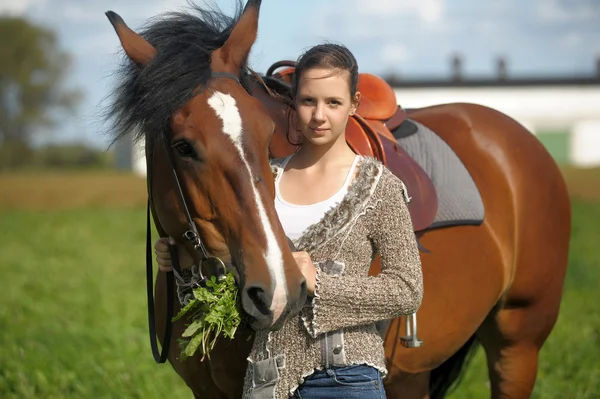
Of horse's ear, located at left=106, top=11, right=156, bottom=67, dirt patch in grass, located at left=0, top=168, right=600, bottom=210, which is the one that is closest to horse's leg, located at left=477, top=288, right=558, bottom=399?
horse's ear, located at left=106, top=11, right=156, bottom=67

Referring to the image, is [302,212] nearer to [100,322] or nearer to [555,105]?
[100,322]

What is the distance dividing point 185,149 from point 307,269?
50cm

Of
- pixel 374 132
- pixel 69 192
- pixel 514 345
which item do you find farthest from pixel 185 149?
pixel 69 192

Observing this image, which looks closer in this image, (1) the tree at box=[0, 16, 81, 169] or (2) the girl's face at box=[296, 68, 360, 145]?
(2) the girl's face at box=[296, 68, 360, 145]

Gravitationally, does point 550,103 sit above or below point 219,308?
above

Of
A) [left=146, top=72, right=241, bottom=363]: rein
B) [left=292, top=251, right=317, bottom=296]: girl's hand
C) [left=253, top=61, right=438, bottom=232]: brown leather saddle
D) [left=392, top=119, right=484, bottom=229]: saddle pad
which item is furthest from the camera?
[left=392, top=119, right=484, bottom=229]: saddle pad

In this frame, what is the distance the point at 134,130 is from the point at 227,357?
84 centimetres

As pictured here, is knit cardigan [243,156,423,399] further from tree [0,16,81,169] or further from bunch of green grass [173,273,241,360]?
tree [0,16,81,169]

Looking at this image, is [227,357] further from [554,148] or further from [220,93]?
[554,148]

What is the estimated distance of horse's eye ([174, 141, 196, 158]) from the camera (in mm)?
2066

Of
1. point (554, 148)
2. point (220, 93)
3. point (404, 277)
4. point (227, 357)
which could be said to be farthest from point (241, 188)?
point (554, 148)

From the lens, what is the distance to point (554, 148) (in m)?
31.5

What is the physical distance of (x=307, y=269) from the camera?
6.54 ft

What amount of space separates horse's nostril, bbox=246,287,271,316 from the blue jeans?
310mm
